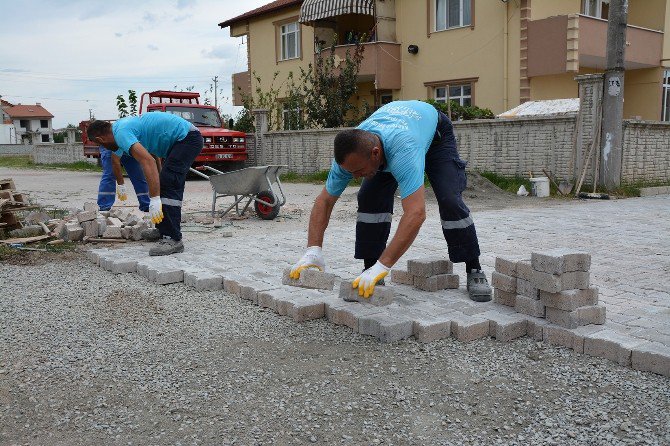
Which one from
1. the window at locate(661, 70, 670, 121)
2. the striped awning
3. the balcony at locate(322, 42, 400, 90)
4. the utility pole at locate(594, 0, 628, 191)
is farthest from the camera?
the striped awning

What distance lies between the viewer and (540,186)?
12.4 metres

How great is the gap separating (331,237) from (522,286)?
3780 mm

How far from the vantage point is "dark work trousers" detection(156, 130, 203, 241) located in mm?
6312

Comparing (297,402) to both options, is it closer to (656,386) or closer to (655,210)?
(656,386)

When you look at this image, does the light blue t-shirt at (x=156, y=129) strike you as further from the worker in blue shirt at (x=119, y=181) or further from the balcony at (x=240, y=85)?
the balcony at (x=240, y=85)

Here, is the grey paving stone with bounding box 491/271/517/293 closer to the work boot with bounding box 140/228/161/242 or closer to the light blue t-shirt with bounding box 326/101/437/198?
the light blue t-shirt with bounding box 326/101/437/198

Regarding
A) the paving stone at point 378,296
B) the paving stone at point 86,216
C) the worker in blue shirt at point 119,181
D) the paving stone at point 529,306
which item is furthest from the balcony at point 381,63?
the paving stone at point 378,296

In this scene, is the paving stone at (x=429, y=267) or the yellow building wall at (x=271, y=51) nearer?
the paving stone at (x=429, y=267)

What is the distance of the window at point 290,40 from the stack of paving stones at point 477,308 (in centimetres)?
2138

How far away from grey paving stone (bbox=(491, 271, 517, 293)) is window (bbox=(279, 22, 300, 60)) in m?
22.0

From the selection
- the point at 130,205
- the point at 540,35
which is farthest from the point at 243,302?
the point at 540,35

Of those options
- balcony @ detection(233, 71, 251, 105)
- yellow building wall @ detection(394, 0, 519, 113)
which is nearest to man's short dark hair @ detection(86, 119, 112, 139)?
yellow building wall @ detection(394, 0, 519, 113)

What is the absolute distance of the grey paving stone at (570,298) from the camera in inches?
143

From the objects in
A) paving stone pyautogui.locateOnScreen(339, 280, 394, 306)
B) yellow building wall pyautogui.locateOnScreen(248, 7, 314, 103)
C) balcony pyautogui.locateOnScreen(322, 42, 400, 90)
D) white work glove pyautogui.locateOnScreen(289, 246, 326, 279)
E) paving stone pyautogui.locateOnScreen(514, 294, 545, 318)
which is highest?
yellow building wall pyautogui.locateOnScreen(248, 7, 314, 103)
